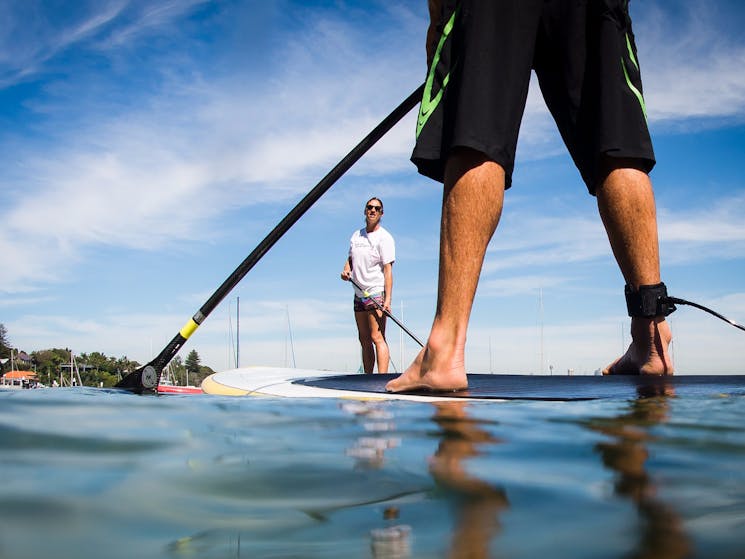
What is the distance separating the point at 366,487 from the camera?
651 millimetres

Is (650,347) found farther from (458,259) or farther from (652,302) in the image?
(458,259)

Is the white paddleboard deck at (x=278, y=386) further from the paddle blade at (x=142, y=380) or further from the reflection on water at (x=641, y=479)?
the reflection on water at (x=641, y=479)

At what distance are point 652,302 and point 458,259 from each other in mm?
821

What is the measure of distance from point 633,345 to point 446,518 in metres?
2.34

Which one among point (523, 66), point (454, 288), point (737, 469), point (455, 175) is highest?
point (523, 66)

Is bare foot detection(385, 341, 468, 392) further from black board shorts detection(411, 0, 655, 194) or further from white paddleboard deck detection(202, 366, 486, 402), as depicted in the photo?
black board shorts detection(411, 0, 655, 194)

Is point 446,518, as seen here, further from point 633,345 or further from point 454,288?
point 633,345

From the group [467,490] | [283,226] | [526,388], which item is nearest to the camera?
[467,490]

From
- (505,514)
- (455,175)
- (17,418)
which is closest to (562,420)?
(505,514)

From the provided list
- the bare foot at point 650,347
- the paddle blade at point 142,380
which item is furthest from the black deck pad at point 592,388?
the paddle blade at point 142,380

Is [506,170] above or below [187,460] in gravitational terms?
above

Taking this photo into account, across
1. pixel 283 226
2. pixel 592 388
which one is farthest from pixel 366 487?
pixel 283 226

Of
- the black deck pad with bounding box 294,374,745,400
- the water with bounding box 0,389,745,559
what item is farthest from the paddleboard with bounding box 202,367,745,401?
the water with bounding box 0,389,745,559

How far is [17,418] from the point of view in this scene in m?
1.01
